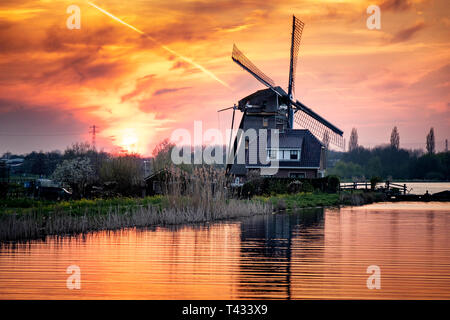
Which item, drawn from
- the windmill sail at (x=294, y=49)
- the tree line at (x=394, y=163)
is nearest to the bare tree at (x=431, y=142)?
the tree line at (x=394, y=163)

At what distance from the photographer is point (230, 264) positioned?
1277 centimetres

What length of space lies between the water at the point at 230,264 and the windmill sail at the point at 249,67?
29606 mm

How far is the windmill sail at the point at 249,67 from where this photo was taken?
47938 millimetres

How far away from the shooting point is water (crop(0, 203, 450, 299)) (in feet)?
32.6

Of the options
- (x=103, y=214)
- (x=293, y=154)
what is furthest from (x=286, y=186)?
(x=103, y=214)

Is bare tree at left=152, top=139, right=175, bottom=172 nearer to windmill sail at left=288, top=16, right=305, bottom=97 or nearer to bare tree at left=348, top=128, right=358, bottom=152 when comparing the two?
windmill sail at left=288, top=16, right=305, bottom=97

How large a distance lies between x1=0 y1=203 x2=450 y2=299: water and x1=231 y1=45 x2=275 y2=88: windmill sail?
29606 millimetres

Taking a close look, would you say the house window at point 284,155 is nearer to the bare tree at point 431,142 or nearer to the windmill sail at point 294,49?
the windmill sail at point 294,49

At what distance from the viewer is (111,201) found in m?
26.6

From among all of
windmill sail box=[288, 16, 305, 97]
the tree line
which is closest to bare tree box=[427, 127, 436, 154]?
the tree line

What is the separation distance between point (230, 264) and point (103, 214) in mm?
10612
